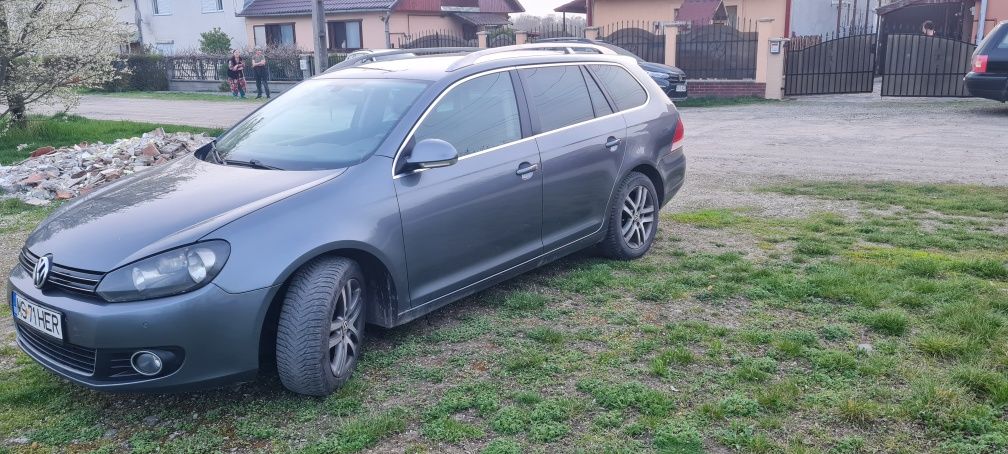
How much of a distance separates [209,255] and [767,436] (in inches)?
101

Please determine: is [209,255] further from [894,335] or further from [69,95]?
[69,95]

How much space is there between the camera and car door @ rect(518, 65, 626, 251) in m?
5.43

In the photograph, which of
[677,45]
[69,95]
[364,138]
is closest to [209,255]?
[364,138]

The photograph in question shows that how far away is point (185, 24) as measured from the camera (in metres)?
44.4

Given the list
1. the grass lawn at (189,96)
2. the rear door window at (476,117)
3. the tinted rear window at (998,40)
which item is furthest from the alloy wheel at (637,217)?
the grass lawn at (189,96)

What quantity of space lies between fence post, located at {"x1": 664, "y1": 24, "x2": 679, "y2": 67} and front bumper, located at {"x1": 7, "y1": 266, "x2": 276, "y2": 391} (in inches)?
794

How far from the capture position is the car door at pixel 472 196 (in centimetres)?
452

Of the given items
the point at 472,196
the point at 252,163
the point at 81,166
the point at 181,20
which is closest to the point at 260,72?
the point at 81,166

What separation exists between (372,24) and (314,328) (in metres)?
35.5

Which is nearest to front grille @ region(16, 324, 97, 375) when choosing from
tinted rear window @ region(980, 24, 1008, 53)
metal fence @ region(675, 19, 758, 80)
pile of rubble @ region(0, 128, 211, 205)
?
pile of rubble @ region(0, 128, 211, 205)

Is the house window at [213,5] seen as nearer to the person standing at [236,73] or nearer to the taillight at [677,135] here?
the person standing at [236,73]

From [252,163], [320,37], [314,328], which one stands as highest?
[320,37]

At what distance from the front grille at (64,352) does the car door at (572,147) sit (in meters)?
2.77

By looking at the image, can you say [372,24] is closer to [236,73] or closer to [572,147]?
[236,73]
